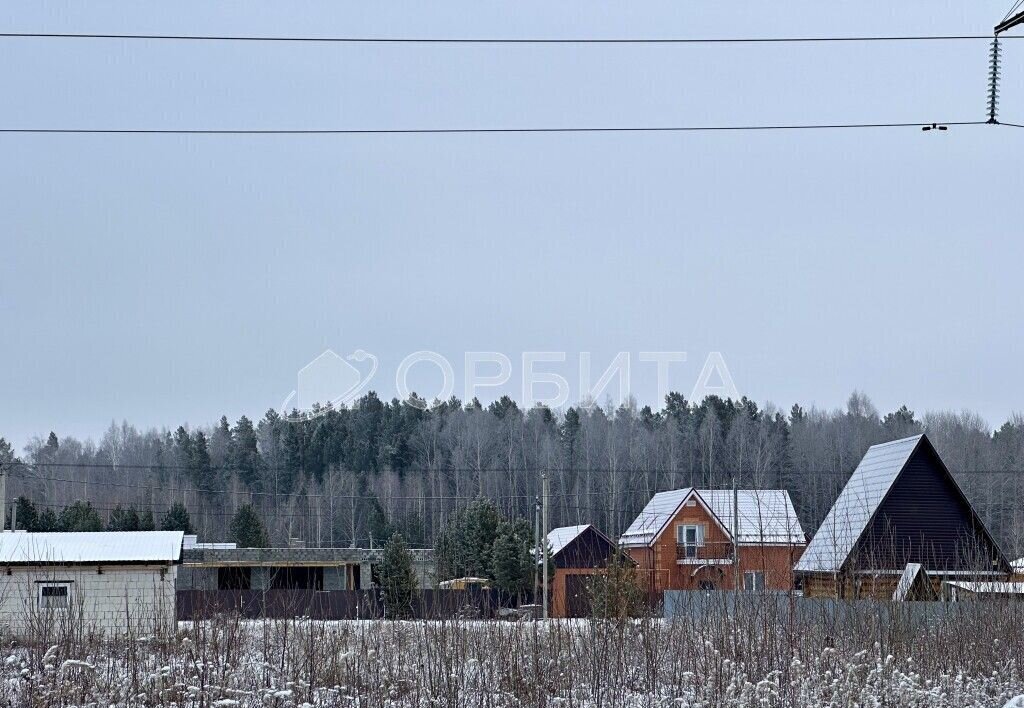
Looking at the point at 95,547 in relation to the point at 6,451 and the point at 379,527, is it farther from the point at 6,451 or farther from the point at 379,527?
the point at 6,451

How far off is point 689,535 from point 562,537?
5055mm

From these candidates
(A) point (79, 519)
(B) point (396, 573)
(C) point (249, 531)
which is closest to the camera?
(B) point (396, 573)

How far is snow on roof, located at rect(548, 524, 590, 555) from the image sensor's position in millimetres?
42247

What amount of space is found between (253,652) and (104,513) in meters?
62.0

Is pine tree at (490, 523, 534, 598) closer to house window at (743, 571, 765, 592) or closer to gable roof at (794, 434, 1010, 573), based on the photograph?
house window at (743, 571, 765, 592)

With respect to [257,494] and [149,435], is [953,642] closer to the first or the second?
[257,494]

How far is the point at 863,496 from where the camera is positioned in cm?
2573

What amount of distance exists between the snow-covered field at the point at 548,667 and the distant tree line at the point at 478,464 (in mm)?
45907

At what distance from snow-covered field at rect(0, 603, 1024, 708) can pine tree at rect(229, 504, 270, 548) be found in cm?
3910

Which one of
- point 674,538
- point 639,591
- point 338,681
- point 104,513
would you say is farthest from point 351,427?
point 338,681

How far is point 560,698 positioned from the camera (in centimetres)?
1151

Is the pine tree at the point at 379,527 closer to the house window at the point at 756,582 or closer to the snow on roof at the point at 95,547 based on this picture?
the house window at the point at 756,582

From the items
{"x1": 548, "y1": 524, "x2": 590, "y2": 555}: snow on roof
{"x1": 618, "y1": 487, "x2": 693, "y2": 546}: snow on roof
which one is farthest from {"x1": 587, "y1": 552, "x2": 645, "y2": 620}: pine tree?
{"x1": 548, "y1": 524, "x2": 590, "y2": 555}: snow on roof

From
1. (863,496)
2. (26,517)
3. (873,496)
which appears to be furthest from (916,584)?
(26,517)
